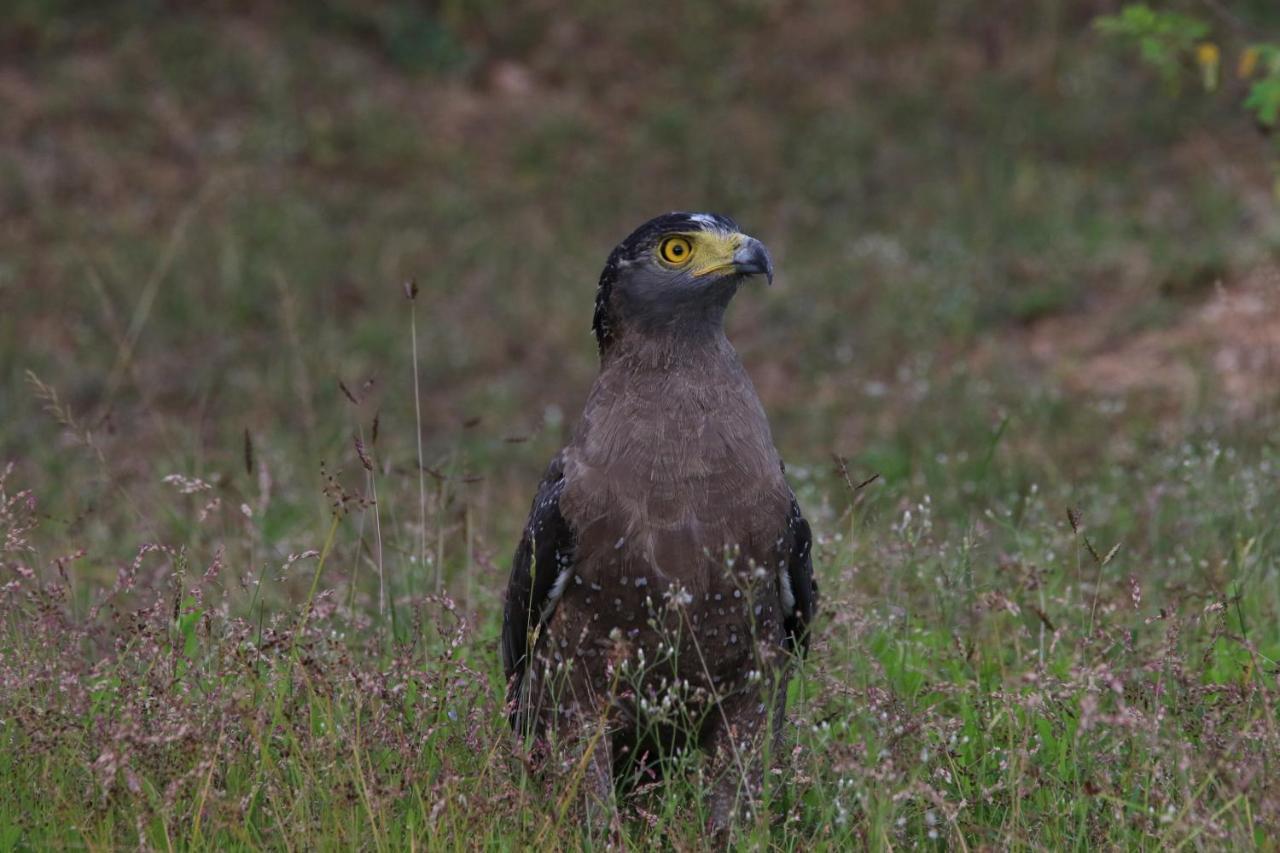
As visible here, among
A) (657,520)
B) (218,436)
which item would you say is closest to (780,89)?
(218,436)

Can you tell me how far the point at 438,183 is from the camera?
14.2m

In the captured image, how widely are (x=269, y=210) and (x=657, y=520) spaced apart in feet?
32.2

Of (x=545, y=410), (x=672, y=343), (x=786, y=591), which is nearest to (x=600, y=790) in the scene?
(x=786, y=591)

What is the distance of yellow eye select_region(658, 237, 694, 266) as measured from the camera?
4555 millimetres

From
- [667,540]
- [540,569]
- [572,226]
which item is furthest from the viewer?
[572,226]

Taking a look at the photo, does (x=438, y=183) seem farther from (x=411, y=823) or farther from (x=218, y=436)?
(x=411, y=823)

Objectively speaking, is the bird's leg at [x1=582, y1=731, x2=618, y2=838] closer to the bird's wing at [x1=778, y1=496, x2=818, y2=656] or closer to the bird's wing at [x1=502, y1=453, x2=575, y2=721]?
the bird's wing at [x1=502, y1=453, x2=575, y2=721]

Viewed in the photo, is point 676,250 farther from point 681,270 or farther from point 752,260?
point 752,260

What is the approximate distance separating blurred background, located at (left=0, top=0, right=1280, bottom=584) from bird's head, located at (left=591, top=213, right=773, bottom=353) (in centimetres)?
222

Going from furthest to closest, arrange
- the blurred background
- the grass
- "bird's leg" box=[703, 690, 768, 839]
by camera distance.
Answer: the blurred background < "bird's leg" box=[703, 690, 768, 839] < the grass

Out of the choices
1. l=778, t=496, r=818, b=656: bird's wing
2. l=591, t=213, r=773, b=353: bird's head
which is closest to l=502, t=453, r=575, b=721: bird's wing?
l=591, t=213, r=773, b=353: bird's head

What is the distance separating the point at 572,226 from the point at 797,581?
9.16 metres

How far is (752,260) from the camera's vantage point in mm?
4473

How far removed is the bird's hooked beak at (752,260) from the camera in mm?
4457
